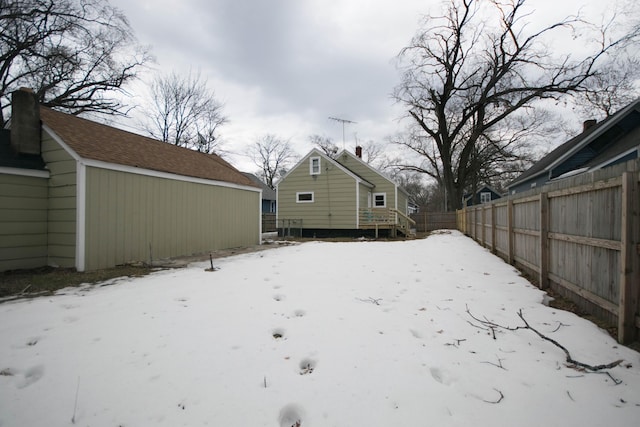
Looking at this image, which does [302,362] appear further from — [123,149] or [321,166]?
[321,166]

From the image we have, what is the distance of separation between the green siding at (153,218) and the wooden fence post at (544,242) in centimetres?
872

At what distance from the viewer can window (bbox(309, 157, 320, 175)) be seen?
17062 millimetres

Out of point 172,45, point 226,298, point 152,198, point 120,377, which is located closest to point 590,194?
point 226,298

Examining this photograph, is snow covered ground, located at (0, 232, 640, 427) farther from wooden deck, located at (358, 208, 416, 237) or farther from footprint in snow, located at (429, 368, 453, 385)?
wooden deck, located at (358, 208, 416, 237)

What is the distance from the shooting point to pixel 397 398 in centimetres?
193

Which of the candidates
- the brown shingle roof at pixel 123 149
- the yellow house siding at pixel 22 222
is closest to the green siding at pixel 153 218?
the brown shingle roof at pixel 123 149

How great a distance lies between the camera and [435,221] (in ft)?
71.7

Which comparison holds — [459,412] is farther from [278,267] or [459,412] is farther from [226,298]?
[278,267]

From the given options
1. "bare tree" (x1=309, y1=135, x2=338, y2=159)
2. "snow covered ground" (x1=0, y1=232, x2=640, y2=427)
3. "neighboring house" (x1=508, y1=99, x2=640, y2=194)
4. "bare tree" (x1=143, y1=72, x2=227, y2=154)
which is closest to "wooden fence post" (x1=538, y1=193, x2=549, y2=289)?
"snow covered ground" (x1=0, y1=232, x2=640, y2=427)

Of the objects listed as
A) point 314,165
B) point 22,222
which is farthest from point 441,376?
point 314,165

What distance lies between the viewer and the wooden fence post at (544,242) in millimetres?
4422

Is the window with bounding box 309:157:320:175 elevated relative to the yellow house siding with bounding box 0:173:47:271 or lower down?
elevated

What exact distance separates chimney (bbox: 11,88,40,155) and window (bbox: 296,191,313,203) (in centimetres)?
1229

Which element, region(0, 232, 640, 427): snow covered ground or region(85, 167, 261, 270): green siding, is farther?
region(85, 167, 261, 270): green siding
